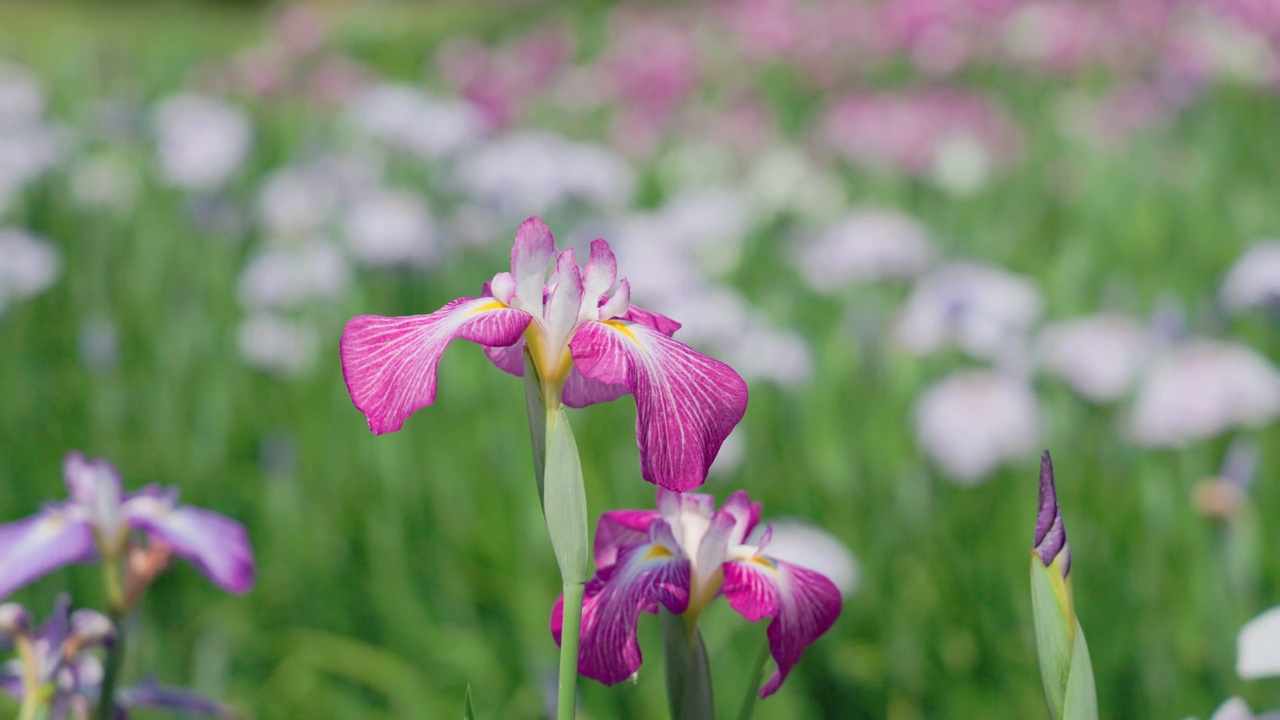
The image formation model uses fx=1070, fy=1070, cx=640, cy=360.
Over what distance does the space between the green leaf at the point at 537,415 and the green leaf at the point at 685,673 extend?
98 millimetres

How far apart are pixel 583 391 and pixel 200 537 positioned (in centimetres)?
29

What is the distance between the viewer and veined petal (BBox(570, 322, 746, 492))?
448 mm

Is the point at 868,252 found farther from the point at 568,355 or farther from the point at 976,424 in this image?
the point at 568,355

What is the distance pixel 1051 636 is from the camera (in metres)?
0.49

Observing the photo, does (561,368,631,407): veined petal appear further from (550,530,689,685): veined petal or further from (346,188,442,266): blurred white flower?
(346,188,442,266): blurred white flower

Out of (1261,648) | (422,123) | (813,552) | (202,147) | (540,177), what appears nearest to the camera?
(1261,648)

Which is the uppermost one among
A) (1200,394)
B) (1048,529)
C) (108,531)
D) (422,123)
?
(422,123)

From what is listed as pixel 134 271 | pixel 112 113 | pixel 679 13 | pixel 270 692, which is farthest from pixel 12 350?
pixel 679 13

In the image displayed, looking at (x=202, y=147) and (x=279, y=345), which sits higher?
(x=202, y=147)

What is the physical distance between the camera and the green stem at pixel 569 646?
463mm

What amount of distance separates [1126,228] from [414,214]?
2.16m

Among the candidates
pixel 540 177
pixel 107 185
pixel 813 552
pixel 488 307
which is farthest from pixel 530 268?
pixel 107 185

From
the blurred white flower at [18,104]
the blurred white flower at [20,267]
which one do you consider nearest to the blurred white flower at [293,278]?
the blurred white flower at [20,267]

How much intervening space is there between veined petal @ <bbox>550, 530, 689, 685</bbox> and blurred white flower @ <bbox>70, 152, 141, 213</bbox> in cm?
313
